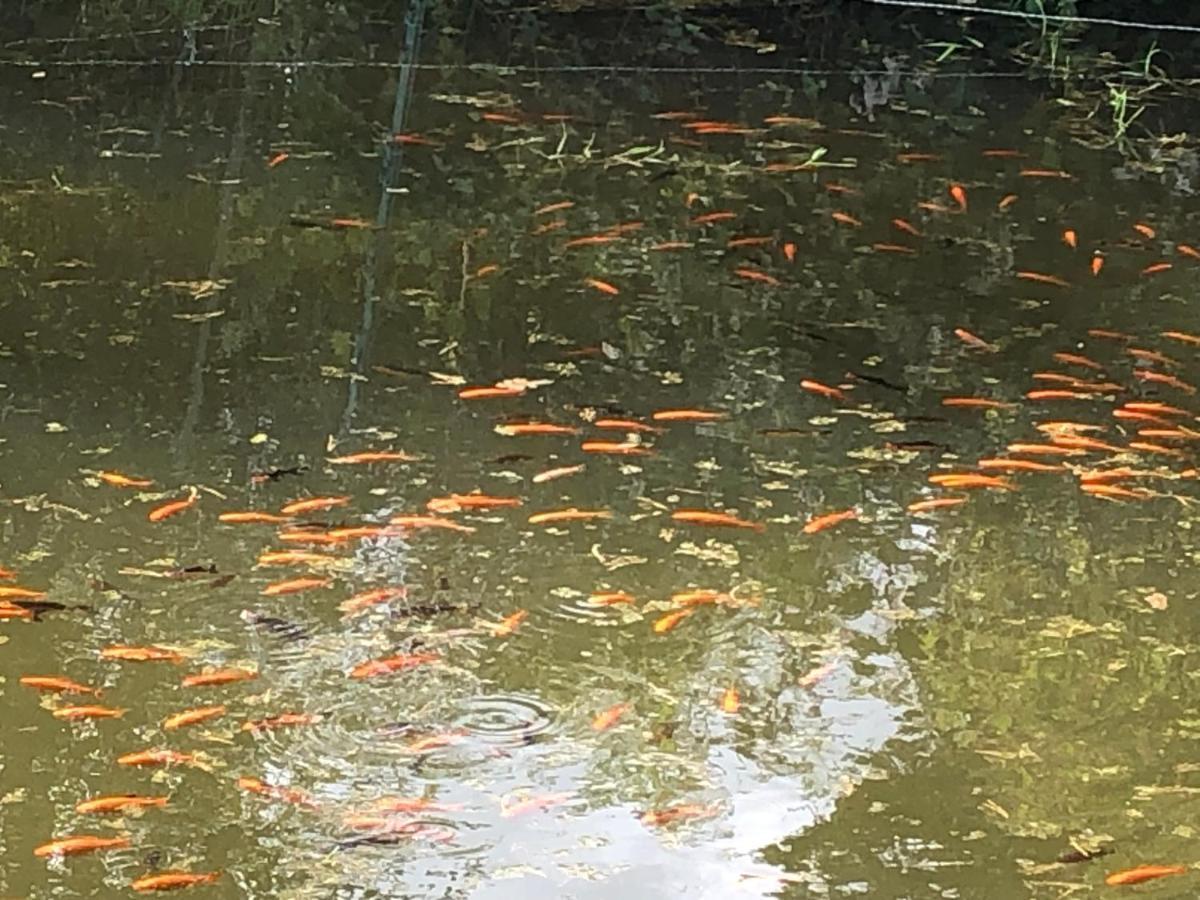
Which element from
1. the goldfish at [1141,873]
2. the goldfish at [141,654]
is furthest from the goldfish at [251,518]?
the goldfish at [1141,873]

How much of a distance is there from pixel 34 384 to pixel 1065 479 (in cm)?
215

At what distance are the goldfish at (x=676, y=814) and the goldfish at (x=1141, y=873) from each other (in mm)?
566

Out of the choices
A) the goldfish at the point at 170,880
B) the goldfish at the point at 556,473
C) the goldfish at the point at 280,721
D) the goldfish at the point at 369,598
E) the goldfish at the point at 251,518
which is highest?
the goldfish at the point at 556,473

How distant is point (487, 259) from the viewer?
4570mm

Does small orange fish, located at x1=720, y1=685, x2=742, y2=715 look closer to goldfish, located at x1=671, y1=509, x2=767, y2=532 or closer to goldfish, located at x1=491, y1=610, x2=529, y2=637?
goldfish, located at x1=491, y1=610, x2=529, y2=637

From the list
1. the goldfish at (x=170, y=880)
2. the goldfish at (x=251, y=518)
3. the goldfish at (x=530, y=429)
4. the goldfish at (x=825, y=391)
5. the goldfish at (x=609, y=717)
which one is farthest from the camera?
the goldfish at (x=825, y=391)

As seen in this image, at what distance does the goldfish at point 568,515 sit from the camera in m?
3.32

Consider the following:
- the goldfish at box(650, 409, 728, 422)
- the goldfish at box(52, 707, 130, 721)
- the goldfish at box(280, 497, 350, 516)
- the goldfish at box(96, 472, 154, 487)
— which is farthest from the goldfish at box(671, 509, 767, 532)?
the goldfish at box(52, 707, 130, 721)

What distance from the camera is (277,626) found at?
9.68 ft

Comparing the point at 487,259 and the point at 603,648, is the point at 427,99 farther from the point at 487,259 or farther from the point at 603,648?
the point at 603,648

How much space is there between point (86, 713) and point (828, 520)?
1418 millimetres

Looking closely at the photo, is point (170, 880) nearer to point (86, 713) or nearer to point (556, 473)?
point (86, 713)

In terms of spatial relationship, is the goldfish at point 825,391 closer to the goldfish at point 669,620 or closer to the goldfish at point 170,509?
the goldfish at point 669,620

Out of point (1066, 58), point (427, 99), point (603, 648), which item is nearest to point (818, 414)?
point (603, 648)
